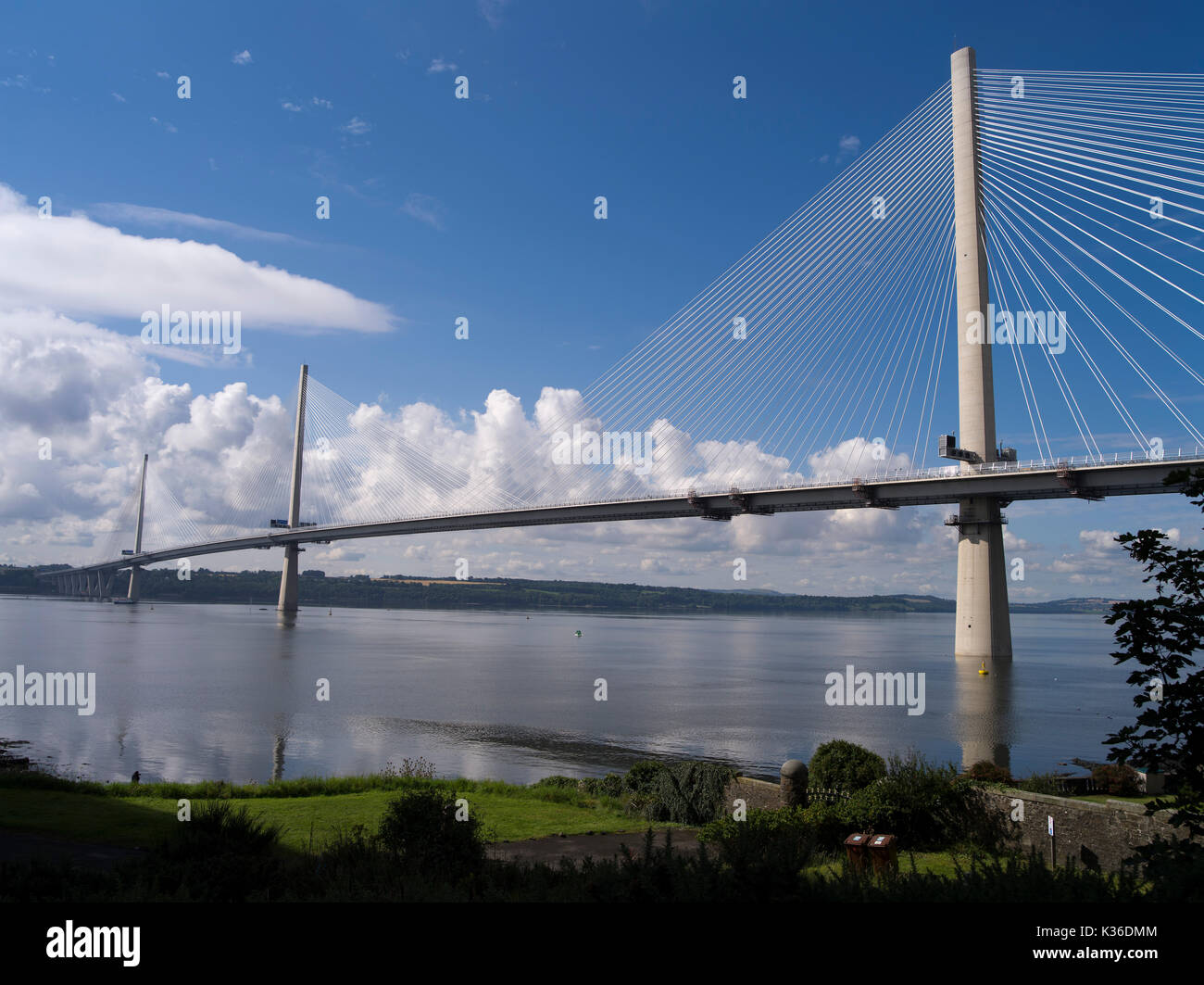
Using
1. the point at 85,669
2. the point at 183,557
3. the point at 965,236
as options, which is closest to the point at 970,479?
the point at 965,236

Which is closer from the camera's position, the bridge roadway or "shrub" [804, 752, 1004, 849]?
"shrub" [804, 752, 1004, 849]

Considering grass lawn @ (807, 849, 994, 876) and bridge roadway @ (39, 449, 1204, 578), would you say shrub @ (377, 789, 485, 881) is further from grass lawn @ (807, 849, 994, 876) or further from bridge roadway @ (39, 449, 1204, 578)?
bridge roadway @ (39, 449, 1204, 578)

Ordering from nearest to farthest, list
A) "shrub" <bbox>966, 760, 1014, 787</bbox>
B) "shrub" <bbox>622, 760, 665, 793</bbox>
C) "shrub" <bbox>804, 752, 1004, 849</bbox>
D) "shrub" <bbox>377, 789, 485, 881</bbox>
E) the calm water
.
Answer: "shrub" <bbox>377, 789, 485, 881</bbox>
"shrub" <bbox>804, 752, 1004, 849</bbox>
"shrub" <bbox>966, 760, 1014, 787</bbox>
"shrub" <bbox>622, 760, 665, 793</bbox>
the calm water

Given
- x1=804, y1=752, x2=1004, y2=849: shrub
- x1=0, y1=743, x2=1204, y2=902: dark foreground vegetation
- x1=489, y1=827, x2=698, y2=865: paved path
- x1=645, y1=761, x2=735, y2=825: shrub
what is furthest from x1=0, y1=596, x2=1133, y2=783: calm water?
x1=0, y1=743, x2=1204, y2=902: dark foreground vegetation

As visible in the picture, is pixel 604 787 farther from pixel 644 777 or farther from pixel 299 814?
pixel 299 814

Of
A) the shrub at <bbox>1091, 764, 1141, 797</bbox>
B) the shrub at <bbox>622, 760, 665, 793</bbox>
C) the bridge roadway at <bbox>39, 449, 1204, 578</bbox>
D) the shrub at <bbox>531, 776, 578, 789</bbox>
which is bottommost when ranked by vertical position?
the shrub at <bbox>531, 776, 578, 789</bbox>

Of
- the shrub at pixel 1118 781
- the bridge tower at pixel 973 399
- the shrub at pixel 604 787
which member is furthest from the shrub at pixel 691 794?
the bridge tower at pixel 973 399
